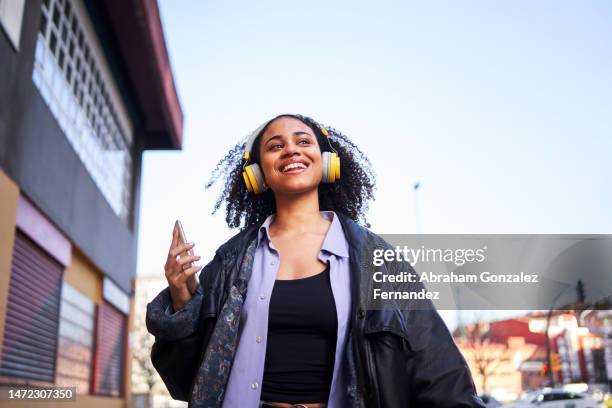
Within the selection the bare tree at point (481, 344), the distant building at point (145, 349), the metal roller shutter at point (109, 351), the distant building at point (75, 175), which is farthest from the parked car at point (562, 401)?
the distant building at point (145, 349)

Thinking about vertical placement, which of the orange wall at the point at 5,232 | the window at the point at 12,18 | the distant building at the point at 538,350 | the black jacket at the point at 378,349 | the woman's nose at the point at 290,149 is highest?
the window at the point at 12,18

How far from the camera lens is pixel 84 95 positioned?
42.6 feet

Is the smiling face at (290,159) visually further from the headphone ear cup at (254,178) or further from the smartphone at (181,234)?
the smartphone at (181,234)

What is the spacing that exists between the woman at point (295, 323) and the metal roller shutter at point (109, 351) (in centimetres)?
1330

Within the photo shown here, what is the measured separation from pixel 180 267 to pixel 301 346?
1.40ft

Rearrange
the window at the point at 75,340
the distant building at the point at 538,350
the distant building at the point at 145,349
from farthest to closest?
1. the distant building at the point at 145,349
2. the window at the point at 75,340
3. the distant building at the point at 538,350

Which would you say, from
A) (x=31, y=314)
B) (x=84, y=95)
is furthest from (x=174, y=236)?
(x=84, y=95)

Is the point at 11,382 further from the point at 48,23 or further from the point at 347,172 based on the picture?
the point at 347,172

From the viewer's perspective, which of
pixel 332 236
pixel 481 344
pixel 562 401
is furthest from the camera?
pixel 562 401

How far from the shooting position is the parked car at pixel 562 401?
18.3 metres

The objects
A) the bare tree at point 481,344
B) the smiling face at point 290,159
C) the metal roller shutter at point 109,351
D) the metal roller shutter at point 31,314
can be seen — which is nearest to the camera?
the smiling face at point 290,159

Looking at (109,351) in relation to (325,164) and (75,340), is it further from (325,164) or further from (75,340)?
(325,164)

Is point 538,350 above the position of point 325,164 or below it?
above

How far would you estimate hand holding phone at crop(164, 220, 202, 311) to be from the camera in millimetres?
1988
